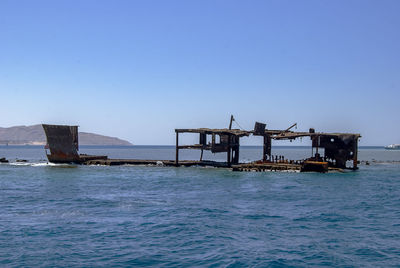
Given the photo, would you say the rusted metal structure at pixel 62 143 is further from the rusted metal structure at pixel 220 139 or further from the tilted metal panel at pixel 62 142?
the rusted metal structure at pixel 220 139

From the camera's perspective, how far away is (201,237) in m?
16.0

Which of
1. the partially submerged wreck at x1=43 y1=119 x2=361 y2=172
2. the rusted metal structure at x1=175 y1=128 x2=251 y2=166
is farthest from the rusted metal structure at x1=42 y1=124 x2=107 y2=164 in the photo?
the rusted metal structure at x1=175 y1=128 x2=251 y2=166

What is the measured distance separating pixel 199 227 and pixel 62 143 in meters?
41.3

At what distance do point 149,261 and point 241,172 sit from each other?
3326 cm

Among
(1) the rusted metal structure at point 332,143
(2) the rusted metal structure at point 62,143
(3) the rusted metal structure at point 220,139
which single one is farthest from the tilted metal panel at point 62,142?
(1) the rusted metal structure at point 332,143

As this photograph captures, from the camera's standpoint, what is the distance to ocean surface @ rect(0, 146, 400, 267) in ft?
44.0

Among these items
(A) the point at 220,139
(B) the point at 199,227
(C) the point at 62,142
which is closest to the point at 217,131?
(A) the point at 220,139

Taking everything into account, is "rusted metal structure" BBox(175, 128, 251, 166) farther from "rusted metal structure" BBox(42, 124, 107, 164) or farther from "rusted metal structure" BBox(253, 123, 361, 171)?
"rusted metal structure" BBox(42, 124, 107, 164)

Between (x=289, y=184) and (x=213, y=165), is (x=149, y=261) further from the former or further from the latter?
(x=213, y=165)

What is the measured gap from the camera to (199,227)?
57.6ft

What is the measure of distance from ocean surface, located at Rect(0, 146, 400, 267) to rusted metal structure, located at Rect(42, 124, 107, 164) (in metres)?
21.7

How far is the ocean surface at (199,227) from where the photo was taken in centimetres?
1341

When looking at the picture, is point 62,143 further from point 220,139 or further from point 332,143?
point 332,143

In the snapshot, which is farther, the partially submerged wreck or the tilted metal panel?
the tilted metal panel
